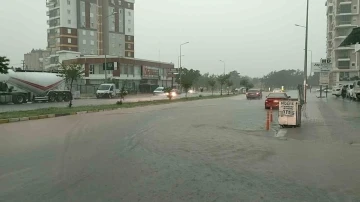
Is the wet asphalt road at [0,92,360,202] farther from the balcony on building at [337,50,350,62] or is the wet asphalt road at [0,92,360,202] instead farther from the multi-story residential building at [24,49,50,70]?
the multi-story residential building at [24,49,50,70]

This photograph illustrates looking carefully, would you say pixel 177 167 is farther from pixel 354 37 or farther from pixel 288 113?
pixel 354 37

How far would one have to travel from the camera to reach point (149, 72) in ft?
272

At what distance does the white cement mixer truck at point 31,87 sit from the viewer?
3410 centimetres

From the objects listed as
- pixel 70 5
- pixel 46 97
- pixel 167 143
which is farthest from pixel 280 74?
pixel 167 143

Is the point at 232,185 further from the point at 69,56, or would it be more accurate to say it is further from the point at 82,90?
Answer: the point at 69,56

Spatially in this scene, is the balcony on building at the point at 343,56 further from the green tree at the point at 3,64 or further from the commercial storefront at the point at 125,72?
the green tree at the point at 3,64

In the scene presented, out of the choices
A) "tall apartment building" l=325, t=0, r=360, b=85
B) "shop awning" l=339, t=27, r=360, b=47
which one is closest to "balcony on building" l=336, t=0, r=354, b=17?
"tall apartment building" l=325, t=0, r=360, b=85

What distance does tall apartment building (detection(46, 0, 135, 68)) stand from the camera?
303 feet

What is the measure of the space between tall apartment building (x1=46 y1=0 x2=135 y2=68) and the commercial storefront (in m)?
17.7

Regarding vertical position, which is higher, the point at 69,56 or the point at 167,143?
the point at 69,56

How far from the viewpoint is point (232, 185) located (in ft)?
19.6

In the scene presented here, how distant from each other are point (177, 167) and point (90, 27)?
98024mm

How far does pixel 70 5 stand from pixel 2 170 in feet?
309

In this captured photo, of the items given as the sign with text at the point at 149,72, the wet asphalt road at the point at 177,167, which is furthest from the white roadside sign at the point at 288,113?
the sign with text at the point at 149,72
